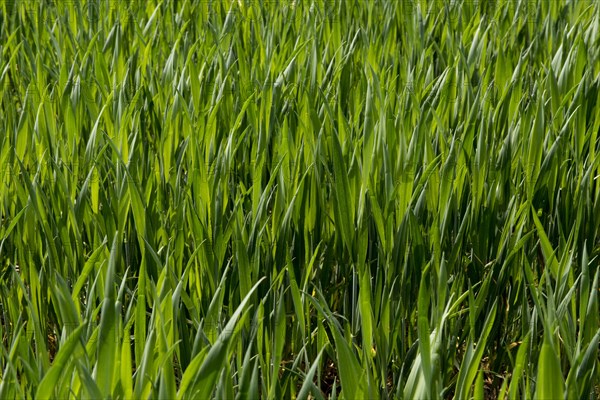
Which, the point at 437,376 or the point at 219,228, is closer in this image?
the point at 437,376

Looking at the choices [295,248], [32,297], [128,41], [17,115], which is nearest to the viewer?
[32,297]

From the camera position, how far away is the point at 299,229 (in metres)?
1.36

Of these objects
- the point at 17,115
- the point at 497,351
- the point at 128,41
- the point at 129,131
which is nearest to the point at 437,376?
the point at 497,351

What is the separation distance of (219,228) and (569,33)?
3.58 ft

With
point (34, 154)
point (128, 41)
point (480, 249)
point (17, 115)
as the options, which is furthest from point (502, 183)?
point (128, 41)

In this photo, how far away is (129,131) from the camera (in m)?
1.69

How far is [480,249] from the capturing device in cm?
137

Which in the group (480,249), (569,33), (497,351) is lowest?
(497,351)

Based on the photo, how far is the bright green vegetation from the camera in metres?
0.98

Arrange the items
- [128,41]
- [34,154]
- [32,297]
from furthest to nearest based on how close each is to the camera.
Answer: [128,41] < [34,154] < [32,297]

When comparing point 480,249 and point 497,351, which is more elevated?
point 480,249

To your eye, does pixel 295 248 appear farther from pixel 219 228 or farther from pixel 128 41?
pixel 128 41

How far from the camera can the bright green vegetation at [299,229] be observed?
98 cm

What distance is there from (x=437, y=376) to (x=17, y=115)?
3.84ft
